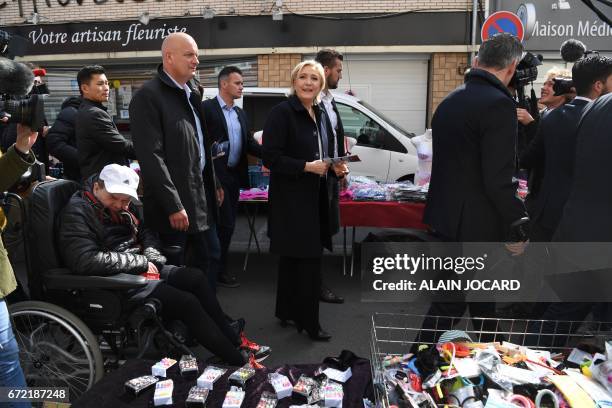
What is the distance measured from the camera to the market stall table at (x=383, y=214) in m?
4.52

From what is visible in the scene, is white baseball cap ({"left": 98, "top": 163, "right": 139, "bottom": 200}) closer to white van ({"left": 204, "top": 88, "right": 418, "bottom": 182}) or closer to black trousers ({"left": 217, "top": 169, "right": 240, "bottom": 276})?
black trousers ({"left": 217, "top": 169, "right": 240, "bottom": 276})

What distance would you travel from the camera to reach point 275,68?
10.9 m

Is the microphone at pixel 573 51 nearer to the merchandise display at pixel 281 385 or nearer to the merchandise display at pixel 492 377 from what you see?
the merchandise display at pixel 492 377

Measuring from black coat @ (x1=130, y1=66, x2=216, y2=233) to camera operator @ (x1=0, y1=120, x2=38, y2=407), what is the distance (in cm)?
87

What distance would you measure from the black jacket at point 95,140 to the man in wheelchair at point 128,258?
3.00ft

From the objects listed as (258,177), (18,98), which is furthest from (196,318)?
(258,177)

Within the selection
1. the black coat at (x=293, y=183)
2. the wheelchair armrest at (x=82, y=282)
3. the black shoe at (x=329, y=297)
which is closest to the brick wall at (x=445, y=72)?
the black shoe at (x=329, y=297)

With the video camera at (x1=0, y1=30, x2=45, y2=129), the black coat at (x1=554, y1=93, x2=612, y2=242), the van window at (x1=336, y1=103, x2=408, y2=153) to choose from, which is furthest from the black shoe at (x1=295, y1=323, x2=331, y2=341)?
the van window at (x1=336, y1=103, x2=408, y2=153)

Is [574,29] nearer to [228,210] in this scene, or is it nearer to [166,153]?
[228,210]

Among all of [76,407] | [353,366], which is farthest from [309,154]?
[76,407]

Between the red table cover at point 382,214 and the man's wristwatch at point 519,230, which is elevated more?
the man's wristwatch at point 519,230

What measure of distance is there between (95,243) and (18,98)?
3.10ft

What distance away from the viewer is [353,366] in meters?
2.31

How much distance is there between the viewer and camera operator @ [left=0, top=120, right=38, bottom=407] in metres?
2.02
